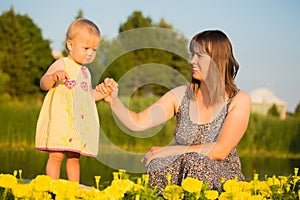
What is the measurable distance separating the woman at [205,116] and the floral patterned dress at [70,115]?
0.95 feet

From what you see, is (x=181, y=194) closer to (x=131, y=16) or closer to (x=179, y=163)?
(x=179, y=163)

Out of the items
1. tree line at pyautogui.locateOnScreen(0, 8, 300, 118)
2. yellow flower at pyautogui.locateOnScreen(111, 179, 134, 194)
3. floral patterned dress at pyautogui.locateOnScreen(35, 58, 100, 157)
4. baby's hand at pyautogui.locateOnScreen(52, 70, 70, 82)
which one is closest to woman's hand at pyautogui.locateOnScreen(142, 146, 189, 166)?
floral patterned dress at pyautogui.locateOnScreen(35, 58, 100, 157)

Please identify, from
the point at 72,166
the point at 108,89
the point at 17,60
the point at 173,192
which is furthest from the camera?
the point at 17,60

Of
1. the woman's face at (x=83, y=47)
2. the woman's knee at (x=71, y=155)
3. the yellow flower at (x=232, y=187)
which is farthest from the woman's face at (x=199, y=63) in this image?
the yellow flower at (x=232, y=187)

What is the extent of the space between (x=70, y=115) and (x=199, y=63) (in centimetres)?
90


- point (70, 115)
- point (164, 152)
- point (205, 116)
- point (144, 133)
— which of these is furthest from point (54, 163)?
point (144, 133)

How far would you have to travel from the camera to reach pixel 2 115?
13.0m

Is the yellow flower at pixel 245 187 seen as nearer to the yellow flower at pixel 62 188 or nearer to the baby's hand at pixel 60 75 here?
the yellow flower at pixel 62 188

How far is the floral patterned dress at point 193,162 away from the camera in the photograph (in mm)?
3184

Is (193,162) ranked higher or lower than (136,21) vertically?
lower

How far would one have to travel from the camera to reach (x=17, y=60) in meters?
25.2

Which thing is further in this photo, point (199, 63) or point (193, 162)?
point (199, 63)

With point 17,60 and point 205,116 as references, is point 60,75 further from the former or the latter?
point 17,60

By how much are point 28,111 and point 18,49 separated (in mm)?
12728
